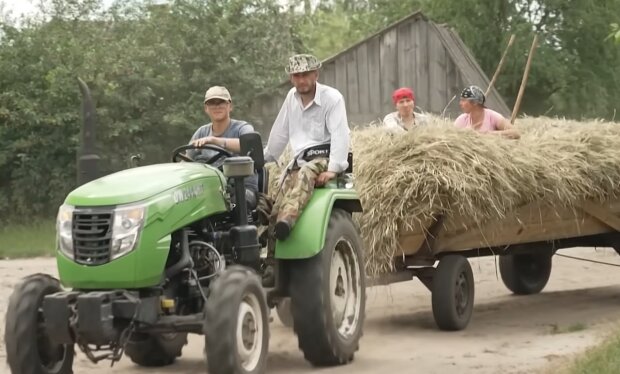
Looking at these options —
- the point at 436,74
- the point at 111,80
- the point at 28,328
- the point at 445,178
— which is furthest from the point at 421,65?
the point at 28,328

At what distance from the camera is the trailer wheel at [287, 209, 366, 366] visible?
767 cm

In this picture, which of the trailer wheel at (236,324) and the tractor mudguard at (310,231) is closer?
the trailer wheel at (236,324)

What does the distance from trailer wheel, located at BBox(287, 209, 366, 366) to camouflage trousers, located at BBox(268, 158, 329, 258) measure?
267 millimetres

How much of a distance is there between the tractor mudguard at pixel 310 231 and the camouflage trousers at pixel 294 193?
6 centimetres

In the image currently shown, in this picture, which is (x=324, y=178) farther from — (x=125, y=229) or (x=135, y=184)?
A: (x=125, y=229)

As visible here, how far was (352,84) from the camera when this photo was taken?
2297 cm

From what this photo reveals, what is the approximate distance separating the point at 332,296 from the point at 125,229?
180 cm

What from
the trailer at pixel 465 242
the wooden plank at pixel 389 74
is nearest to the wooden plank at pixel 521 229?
the trailer at pixel 465 242

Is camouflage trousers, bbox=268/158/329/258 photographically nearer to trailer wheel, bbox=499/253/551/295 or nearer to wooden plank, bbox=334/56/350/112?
trailer wheel, bbox=499/253/551/295

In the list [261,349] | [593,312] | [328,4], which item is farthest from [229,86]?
[328,4]

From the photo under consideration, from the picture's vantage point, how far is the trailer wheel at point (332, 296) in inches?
302

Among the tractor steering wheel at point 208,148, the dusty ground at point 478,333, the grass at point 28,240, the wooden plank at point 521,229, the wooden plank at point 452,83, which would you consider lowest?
the dusty ground at point 478,333

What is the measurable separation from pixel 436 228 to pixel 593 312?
2.18m

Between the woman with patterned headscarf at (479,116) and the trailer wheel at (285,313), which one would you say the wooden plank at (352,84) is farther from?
the trailer wheel at (285,313)
